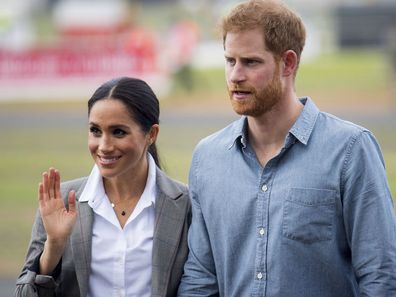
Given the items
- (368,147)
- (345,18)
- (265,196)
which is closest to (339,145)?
(368,147)

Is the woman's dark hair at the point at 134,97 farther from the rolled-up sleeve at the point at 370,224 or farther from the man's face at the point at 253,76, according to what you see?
the rolled-up sleeve at the point at 370,224

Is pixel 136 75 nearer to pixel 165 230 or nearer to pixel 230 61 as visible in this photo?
pixel 165 230

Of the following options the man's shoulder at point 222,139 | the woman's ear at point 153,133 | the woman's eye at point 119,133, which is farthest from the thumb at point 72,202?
the man's shoulder at point 222,139

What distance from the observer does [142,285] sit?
3.29m

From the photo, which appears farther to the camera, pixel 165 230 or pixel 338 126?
pixel 165 230

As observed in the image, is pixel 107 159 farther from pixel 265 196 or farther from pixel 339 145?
pixel 339 145

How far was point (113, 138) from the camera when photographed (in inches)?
129

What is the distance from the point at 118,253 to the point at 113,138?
408 millimetres

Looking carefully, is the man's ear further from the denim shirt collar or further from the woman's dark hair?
the woman's dark hair

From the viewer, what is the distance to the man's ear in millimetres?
3146

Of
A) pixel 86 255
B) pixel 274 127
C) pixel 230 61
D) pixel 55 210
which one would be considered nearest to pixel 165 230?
pixel 86 255

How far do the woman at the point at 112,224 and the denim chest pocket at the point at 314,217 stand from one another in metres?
0.51

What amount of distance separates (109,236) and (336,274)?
2.70 ft

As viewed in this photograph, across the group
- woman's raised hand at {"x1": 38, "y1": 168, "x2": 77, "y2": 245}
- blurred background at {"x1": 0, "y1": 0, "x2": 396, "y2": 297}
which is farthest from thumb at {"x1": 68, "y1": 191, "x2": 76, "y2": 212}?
blurred background at {"x1": 0, "y1": 0, "x2": 396, "y2": 297}
